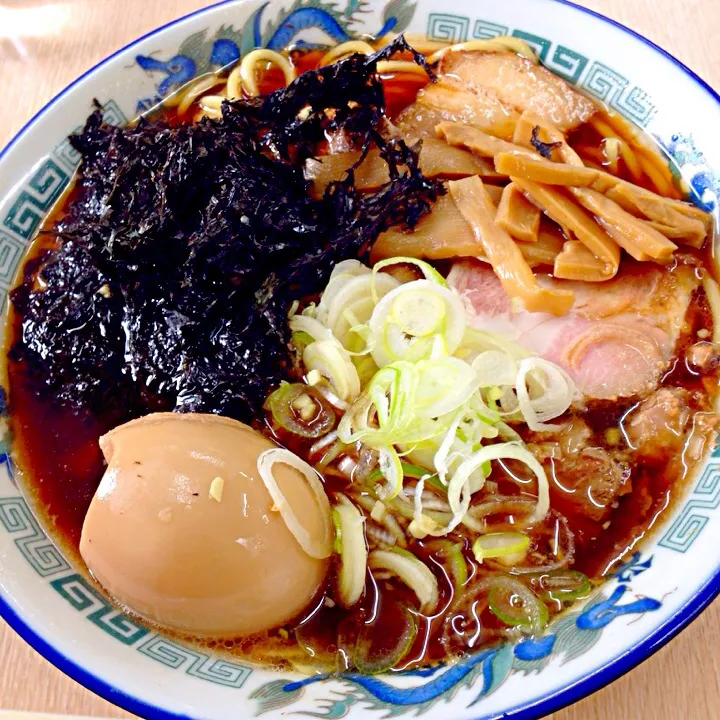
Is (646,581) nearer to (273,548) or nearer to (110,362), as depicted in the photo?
(273,548)

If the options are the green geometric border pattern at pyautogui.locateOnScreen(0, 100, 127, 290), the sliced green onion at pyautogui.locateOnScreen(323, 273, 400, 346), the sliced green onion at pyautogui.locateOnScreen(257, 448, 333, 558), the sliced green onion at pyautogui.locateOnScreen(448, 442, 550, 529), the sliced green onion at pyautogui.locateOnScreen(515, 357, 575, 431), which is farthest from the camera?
the green geometric border pattern at pyautogui.locateOnScreen(0, 100, 127, 290)

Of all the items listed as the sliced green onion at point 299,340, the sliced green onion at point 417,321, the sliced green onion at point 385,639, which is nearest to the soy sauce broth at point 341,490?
the sliced green onion at point 385,639

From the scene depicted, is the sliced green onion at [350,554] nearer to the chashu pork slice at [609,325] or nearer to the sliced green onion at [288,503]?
the sliced green onion at [288,503]

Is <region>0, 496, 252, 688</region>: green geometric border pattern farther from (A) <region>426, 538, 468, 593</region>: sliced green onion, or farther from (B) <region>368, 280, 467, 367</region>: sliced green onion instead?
(B) <region>368, 280, 467, 367</region>: sliced green onion

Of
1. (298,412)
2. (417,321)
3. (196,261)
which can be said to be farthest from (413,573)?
(196,261)

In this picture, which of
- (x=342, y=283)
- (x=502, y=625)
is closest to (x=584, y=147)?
(x=342, y=283)

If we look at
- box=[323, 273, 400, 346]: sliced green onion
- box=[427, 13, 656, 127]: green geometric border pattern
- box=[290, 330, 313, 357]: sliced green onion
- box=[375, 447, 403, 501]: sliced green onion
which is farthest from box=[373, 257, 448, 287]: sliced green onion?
box=[427, 13, 656, 127]: green geometric border pattern
